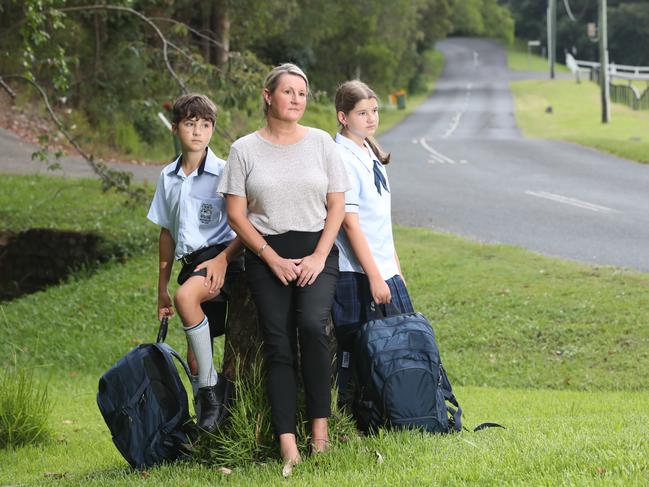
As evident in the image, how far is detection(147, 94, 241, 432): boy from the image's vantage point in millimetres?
5371

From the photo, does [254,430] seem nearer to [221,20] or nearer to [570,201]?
[570,201]

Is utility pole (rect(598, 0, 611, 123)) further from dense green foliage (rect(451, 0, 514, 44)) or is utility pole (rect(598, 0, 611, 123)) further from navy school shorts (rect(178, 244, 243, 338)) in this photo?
dense green foliage (rect(451, 0, 514, 44))

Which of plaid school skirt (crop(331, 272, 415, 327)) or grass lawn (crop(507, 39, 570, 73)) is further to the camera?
grass lawn (crop(507, 39, 570, 73))

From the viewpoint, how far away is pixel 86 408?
920 centimetres

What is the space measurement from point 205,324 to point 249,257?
16.6 inches

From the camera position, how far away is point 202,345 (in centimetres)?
538

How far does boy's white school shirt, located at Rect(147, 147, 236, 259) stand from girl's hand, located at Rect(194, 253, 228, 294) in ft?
0.71

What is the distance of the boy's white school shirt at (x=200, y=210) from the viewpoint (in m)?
5.58

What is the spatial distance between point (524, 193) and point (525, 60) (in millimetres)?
71999

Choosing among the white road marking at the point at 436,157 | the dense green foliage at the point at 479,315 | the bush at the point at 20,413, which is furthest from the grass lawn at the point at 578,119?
the bush at the point at 20,413

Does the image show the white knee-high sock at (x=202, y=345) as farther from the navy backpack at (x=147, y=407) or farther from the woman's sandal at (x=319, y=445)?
the woman's sandal at (x=319, y=445)

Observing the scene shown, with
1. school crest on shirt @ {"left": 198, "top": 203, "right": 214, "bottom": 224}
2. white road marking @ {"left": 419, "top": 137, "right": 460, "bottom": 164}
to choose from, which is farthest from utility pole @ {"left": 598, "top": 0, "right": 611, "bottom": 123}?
school crest on shirt @ {"left": 198, "top": 203, "right": 214, "bottom": 224}

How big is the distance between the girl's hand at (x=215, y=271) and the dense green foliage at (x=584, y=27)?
80988 millimetres

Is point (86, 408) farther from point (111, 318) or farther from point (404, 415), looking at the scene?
point (404, 415)
